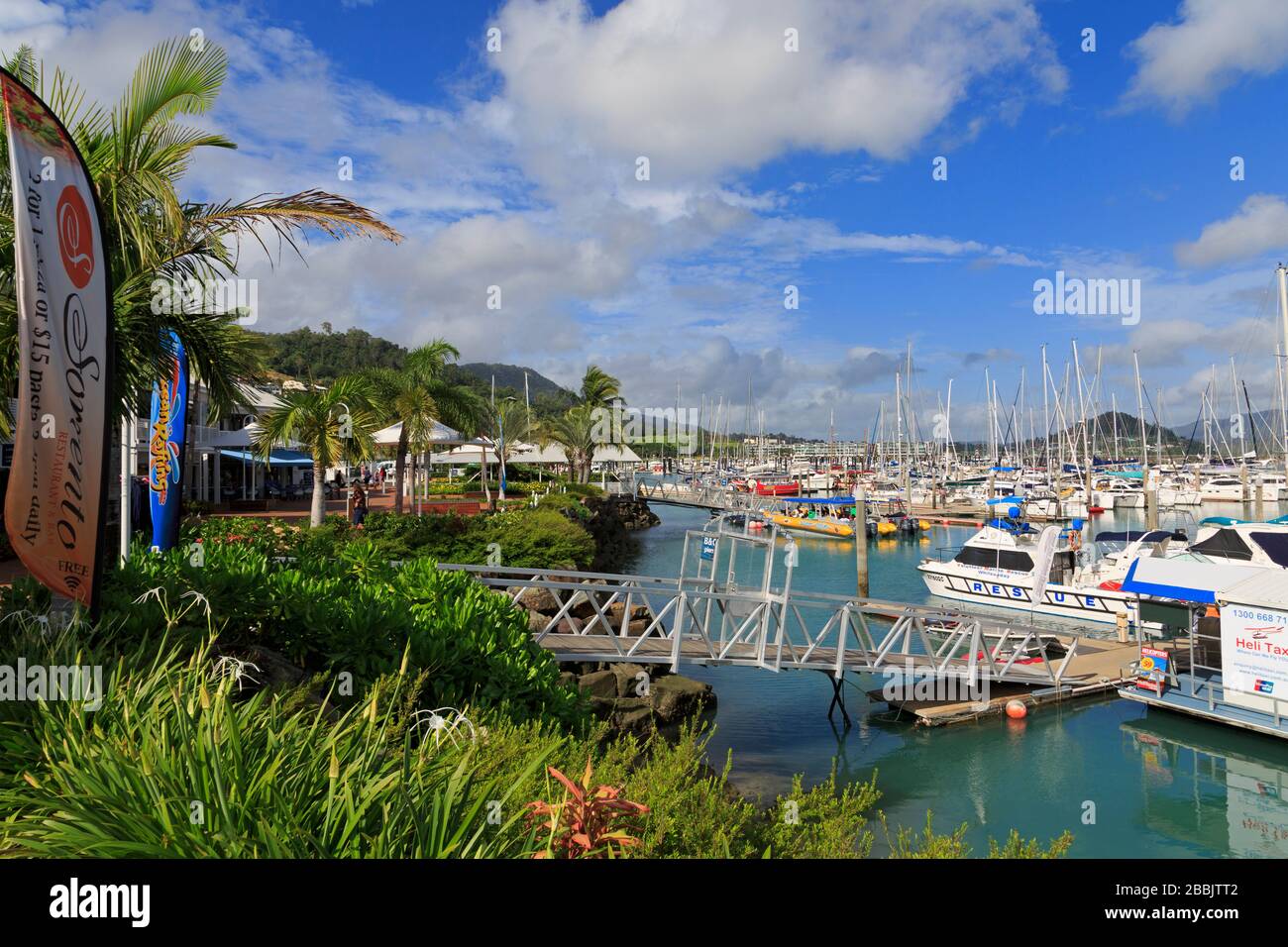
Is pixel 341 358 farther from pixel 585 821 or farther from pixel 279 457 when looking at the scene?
pixel 585 821

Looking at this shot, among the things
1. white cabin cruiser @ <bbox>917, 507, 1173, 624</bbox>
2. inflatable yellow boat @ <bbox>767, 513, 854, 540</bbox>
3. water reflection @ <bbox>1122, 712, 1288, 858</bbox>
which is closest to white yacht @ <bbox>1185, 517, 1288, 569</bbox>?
white cabin cruiser @ <bbox>917, 507, 1173, 624</bbox>

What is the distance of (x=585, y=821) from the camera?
12.9ft

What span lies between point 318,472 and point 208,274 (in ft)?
42.6

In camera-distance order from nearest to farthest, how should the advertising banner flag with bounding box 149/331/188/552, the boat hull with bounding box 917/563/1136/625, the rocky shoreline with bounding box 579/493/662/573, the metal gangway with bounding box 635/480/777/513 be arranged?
the advertising banner flag with bounding box 149/331/188/552 < the boat hull with bounding box 917/563/1136/625 < the rocky shoreline with bounding box 579/493/662/573 < the metal gangway with bounding box 635/480/777/513

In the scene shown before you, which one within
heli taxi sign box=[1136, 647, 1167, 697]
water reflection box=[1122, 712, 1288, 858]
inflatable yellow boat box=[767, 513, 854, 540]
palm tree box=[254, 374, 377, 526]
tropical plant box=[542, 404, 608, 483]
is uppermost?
tropical plant box=[542, 404, 608, 483]

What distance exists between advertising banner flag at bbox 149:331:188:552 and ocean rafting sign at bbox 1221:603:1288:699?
1766cm

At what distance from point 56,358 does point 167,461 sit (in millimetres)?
7810

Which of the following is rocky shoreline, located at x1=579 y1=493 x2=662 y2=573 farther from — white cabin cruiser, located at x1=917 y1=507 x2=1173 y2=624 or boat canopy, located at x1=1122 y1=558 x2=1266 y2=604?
boat canopy, located at x1=1122 y1=558 x2=1266 y2=604

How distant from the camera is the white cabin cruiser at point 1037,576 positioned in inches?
1070

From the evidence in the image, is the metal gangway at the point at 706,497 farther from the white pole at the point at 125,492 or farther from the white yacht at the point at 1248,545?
the white pole at the point at 125,492

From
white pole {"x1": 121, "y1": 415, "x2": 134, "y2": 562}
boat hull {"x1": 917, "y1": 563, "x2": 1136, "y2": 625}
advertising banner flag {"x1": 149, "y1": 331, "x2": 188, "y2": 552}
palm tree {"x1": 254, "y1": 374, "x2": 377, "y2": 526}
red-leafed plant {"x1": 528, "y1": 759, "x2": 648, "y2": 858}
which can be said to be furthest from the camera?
boat hull {"x1": 917, "y1": 563, "x2": 1136, "y2": 625}

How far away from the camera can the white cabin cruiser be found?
27188mm

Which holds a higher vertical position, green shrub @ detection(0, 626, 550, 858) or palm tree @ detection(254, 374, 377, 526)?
palm tree @ detection(254, 374, 377, 526)
